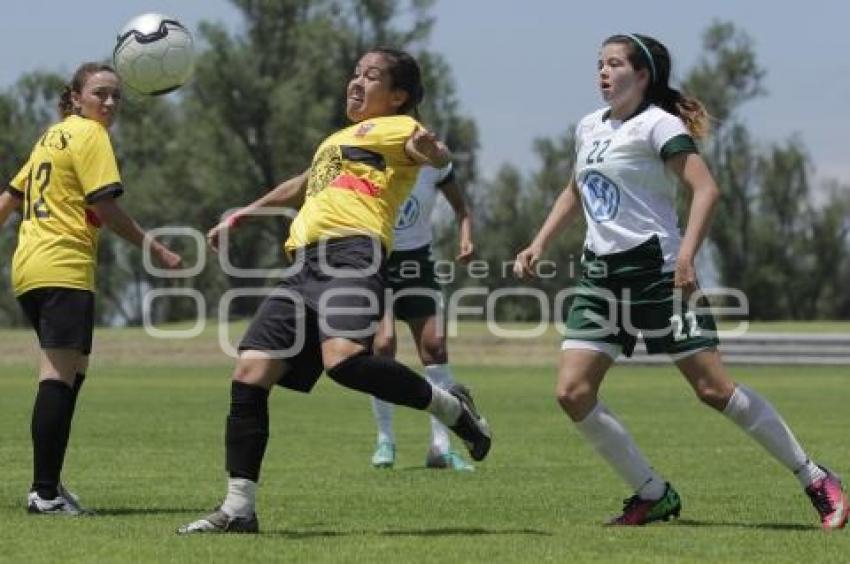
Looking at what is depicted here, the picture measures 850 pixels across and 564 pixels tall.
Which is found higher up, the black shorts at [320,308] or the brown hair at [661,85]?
the brown hair at [661,85]

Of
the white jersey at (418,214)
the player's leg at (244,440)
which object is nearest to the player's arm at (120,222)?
the player's leg at (244,440)

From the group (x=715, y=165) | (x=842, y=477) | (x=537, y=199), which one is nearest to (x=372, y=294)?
(x=842, y=477)

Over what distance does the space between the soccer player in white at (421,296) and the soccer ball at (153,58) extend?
2661mm

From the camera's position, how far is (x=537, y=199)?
8706cm

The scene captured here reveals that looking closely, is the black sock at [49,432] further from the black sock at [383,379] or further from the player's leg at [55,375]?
the black sock at [383,379]

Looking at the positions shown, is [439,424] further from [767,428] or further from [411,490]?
[767,428]

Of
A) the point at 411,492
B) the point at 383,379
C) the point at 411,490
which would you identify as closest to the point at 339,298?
the point at 383,379

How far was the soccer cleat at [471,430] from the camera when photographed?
8.45 metres

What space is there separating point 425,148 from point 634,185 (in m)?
1.10

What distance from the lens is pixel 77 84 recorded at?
9.40 metres

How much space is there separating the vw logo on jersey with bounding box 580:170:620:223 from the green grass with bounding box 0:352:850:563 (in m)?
1.49

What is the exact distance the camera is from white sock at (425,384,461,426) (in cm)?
822


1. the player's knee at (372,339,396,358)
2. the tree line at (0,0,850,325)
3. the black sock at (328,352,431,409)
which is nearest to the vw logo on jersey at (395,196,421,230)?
the player's knee at (372,339,396,358)

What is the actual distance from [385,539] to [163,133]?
7605cm
